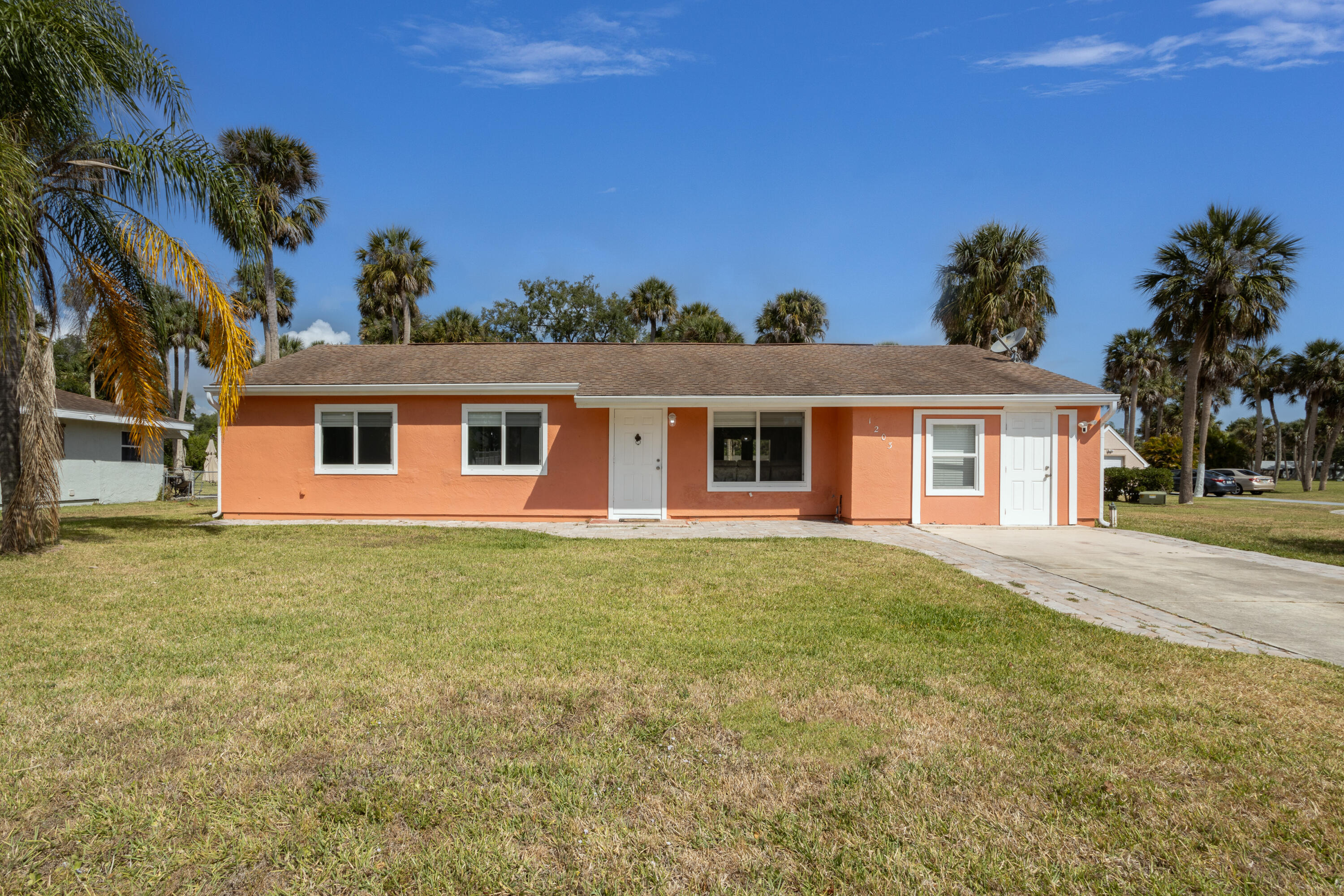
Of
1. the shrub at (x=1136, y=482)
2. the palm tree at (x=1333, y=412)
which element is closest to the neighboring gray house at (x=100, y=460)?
the shrub at (x=1136, y=482)

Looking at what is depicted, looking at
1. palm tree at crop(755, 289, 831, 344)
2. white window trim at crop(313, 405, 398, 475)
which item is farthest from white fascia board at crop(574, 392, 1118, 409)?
palm tree at crop(755, 289, 831, 344)

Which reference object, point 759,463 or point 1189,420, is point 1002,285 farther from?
point 759,463

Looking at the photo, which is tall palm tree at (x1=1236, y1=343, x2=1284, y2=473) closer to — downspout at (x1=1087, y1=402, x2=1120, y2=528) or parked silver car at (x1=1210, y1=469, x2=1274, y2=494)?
parked silver car at (x1=1210, y1=469, x2=1274, y2=494)

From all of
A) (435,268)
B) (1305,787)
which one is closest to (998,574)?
(1305,787)

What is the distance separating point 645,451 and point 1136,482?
62.0 feet

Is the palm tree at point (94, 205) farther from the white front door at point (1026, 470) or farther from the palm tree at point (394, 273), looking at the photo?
the palm tree at point (394, 273)

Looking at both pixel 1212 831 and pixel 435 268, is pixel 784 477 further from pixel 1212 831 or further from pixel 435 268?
pixel 435 268

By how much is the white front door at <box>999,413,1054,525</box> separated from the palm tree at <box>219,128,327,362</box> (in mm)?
23619

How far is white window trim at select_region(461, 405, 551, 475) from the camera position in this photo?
13422mm

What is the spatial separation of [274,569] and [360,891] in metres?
6.75

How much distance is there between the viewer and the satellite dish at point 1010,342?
1579cm

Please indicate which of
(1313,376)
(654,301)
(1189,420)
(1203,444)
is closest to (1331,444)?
(1313,376)

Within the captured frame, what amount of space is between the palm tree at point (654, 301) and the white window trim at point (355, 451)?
2504 centimetres

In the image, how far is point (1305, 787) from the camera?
2.92 m
